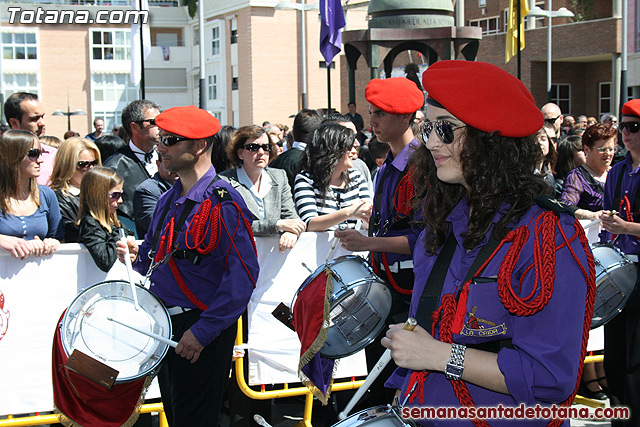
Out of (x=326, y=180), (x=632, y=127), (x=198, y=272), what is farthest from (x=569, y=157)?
(x=198, y=272)

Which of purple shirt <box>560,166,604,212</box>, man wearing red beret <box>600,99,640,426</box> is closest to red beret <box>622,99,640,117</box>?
man wearing red beret <box>600,99,640,426</box>

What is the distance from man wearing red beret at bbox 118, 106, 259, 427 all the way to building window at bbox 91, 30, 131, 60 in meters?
66.1

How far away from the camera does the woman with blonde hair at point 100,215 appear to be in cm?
512

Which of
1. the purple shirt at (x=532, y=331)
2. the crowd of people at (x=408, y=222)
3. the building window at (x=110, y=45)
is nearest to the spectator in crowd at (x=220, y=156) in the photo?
the crowd of people at (x=408, y=222)

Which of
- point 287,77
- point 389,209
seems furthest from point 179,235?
point 287,77

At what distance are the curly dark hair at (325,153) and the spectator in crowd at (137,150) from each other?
1.77m

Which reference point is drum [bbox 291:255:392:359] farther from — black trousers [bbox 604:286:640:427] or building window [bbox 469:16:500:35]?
building window [bbox 469:16:500:35]

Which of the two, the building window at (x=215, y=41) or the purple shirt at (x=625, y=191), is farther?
the building window at (x=215, y=41)

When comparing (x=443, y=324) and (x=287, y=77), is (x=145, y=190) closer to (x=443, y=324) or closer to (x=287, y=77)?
(x=443, y=324)

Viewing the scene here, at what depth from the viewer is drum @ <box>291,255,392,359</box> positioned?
12.2 ft

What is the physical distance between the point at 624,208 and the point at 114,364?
3507 mm

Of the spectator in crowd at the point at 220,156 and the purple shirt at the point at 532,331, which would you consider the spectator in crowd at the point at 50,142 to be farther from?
the purple shirt at the point at 532,331

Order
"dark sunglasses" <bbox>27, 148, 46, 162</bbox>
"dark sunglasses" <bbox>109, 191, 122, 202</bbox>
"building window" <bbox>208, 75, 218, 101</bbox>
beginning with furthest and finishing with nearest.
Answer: "building window" <bbox>208, 75, 218, 101</bbox>
"dark sunglasses" <bbox>109, 191, 122, 202</bbox>
"dark sunglasses" <bbox>27, 148, 46, 162</bbox>

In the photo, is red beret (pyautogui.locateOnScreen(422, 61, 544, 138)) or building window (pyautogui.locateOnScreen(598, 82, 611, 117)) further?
building window (pyautogui.locateOnScreen(598, 82, 611, 117))
